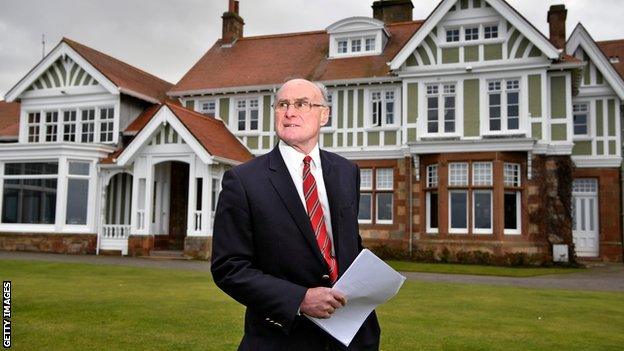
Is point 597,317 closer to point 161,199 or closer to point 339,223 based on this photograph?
point 339,223

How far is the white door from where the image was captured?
22375 mm

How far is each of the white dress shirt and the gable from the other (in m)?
22.2

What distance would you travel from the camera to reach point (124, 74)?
24734mm

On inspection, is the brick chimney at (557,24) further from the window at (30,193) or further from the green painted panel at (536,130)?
the window at (30,193)

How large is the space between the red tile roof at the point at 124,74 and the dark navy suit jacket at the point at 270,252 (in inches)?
835

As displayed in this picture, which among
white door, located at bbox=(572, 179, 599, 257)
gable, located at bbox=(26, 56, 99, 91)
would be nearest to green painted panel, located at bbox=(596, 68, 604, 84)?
white door, located at bbox=(572, 179, 599, 257)

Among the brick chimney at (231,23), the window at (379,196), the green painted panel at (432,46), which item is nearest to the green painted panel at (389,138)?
the window at (379,196)

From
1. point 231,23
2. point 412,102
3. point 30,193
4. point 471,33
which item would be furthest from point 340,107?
point 30,193

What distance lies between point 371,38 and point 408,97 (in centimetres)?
389

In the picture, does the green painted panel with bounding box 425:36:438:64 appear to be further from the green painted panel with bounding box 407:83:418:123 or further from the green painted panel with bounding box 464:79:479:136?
the green painted panel with bounding box 464:79:479:136

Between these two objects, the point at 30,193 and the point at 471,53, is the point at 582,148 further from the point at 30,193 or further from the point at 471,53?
the point at 30,193

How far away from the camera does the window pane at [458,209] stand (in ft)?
65.9

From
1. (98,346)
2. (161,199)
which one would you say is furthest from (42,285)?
(161,199)

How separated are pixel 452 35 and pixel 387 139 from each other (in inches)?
167
